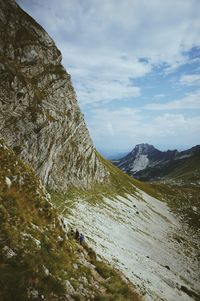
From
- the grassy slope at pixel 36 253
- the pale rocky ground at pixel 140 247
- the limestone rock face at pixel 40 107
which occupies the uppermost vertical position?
the limestone rock face at pixel 40 107

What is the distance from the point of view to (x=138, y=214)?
75.9m

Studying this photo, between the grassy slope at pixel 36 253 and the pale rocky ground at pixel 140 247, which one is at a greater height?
the grassy slope at pixel 36 253

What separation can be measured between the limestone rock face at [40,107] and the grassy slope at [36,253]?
2810 cm

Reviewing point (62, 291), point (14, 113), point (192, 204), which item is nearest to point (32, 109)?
point (14, 113)

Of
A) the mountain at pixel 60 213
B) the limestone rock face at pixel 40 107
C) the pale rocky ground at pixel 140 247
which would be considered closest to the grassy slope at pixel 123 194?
the mountain at pixel 60 213

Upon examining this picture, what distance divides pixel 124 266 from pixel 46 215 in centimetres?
1492

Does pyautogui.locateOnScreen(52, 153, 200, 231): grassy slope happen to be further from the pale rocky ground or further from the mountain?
the pale rocky ground

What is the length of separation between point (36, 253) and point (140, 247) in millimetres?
33247

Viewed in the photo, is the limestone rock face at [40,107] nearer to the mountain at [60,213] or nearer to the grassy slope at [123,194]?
the mountain at [60,213]

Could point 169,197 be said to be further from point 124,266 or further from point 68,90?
point 124,266

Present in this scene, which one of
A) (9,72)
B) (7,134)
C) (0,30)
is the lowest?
(7,134)

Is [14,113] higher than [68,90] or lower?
lower

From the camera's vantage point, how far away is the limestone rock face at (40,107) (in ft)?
182

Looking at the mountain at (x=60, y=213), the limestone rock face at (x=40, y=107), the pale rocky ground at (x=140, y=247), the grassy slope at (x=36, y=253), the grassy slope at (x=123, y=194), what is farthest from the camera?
the grassy slope at (x=123, y=194)
